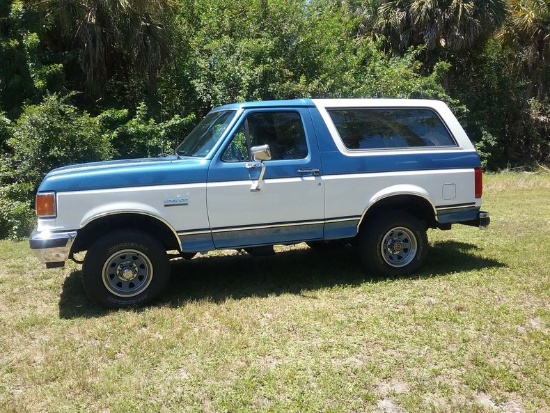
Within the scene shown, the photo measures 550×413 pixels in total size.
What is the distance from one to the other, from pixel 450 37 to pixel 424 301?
1492 centimetres

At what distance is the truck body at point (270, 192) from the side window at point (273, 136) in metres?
0.01

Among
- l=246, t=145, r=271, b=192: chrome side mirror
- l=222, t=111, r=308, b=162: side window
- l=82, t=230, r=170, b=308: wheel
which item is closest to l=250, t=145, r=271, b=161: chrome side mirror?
l=246, t=145, r=271, b=192: chrome side mirror

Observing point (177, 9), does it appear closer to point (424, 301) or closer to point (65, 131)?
point (65, 131)

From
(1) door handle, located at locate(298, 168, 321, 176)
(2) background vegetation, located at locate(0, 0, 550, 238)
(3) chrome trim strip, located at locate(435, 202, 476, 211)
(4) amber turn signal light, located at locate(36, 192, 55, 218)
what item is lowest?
(3) chrome trim strip, located at locate(435, 202, 476, 211)

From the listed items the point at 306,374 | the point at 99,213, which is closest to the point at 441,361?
the point at 306,374

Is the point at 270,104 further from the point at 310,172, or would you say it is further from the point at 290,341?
the point at 290,341

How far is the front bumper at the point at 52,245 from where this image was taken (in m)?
4.87

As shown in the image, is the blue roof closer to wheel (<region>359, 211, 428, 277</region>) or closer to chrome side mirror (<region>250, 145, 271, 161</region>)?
chrome side mirror (<region>250, 145, 271, 161</region>)

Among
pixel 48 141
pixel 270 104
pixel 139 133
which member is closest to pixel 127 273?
pixel 270 104

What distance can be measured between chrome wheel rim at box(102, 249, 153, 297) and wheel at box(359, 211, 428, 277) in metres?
2.40

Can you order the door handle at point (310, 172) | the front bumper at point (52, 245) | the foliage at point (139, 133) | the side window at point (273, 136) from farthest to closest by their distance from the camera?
the foliage at point (139, 133) → the door handle at point (310, 172) → the side window at point (273, 136) → the front bumper at point (52, 245)

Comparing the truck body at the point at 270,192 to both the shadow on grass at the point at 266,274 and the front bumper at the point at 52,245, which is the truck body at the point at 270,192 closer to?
the front bumper at the point at 52,245

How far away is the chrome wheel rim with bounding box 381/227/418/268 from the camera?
6.09 metres

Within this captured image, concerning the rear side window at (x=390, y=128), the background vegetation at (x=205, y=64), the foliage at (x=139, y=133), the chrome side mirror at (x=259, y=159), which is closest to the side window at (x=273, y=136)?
the chrome side mirror at (x=259, y=159)
